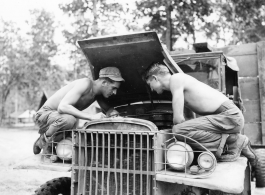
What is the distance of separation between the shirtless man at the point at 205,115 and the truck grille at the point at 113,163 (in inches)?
17.2

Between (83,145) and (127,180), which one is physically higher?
(83,145)

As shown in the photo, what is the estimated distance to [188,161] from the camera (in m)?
2.94

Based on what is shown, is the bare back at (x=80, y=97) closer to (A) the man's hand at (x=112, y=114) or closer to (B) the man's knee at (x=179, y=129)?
(A) the man's hand at (x=112, y=114)

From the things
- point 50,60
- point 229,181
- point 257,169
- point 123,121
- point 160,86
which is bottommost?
point 257,169

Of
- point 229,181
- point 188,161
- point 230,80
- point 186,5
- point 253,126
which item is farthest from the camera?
point 186,5

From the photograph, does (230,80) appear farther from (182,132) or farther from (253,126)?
(182,132)

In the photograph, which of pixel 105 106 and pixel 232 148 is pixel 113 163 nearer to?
pixel 232 148

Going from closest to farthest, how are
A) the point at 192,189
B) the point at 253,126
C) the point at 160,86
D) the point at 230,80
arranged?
the point at 192,189 < the point at 160,86 < the point at 230,80 < the point at 253,126

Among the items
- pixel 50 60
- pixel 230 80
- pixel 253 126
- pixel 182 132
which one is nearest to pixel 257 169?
pixel 230 80

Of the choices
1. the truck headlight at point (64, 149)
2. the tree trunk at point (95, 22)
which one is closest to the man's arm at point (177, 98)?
the truck headlight at point (64, 149)

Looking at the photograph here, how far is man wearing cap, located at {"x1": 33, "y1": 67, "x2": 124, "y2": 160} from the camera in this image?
3.49 m

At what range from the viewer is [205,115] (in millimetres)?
3443

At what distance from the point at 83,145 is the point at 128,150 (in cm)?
52

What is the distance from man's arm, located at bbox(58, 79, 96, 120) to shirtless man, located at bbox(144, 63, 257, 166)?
0.82 metres
